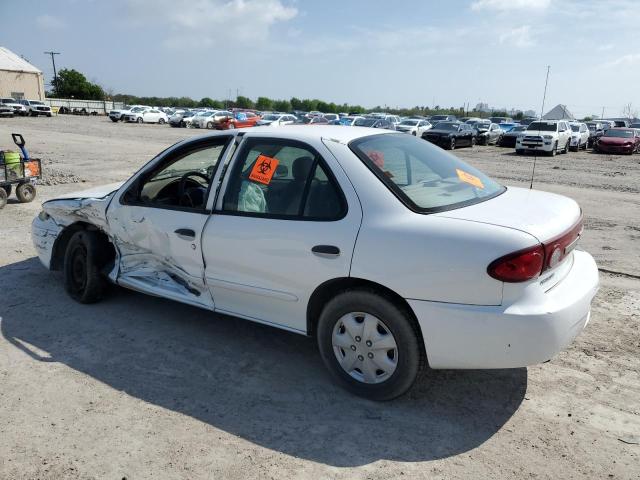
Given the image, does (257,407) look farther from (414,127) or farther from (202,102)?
(202,102)

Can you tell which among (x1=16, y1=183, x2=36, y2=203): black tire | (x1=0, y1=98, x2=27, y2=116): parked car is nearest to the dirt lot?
(x1=16, y1=183, x2=36, y2=203): black tire

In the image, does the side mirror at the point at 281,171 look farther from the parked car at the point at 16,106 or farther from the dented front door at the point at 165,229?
the parked car at the point at 16,106

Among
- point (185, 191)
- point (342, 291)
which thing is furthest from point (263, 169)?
point (185, 191)

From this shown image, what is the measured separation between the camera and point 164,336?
13.9 feet

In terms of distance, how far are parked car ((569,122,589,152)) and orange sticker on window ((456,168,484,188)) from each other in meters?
28.0

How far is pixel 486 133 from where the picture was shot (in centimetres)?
3206

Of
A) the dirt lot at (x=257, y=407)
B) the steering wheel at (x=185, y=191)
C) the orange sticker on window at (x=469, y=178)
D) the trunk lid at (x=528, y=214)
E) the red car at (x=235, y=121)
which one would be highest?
the orange sticker on window at (x=469, y=178)

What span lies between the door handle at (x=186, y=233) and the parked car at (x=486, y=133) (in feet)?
99.2

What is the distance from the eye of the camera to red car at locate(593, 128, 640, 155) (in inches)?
1089

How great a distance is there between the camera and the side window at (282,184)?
3.38 meters

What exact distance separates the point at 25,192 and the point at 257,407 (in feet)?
26.5

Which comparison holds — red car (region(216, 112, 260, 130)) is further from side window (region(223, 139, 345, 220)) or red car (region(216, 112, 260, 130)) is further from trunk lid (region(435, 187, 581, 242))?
trunk lid (region(435, 187, 581, 242))

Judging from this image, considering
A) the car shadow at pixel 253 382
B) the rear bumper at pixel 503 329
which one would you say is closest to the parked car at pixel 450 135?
the car shadow at pixel 253 382

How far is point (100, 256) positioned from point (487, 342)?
11.4 feet
